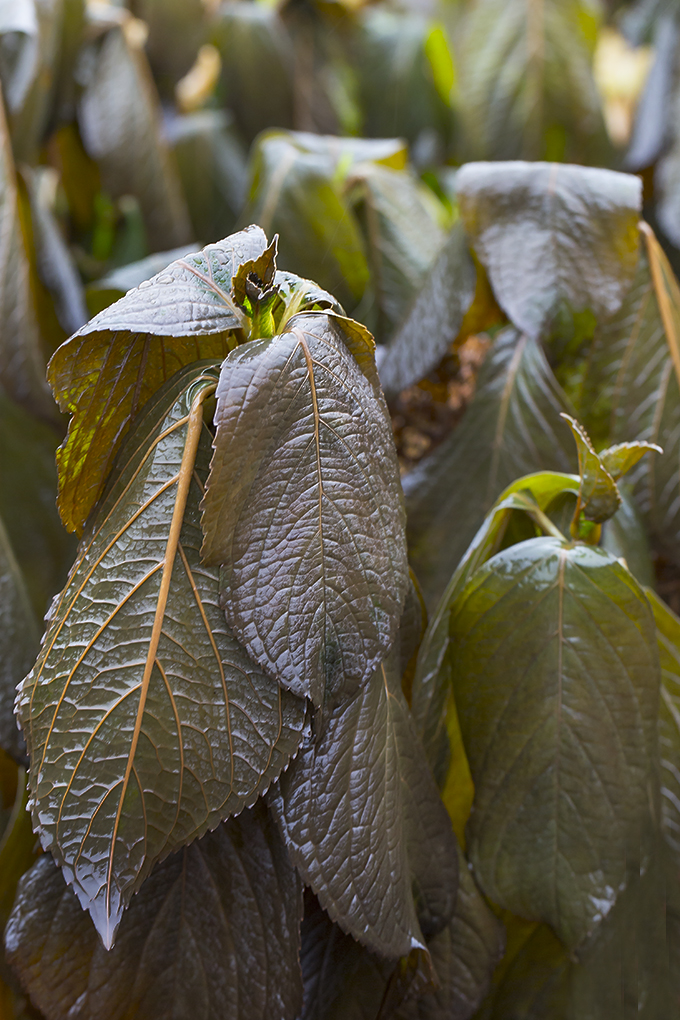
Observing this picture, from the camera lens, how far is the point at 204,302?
0.30m

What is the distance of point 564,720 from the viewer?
1.17 ft

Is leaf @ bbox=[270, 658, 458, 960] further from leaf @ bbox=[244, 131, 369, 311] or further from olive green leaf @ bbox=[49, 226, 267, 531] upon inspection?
leaf @ bbox=[244, 131, 369, 311]

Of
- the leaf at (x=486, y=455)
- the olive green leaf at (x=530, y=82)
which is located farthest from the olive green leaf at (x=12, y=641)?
the olive green leaf at (x=530, y=82)

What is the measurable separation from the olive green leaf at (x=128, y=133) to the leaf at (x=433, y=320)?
30cm

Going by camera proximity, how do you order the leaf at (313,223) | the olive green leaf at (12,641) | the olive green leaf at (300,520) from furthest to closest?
the leaf at (313,223)
the olive green leaf at (12,641)
the olive green leaf at (300,520)

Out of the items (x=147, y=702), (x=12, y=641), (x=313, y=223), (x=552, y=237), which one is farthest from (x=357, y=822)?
(x=313, y=223)

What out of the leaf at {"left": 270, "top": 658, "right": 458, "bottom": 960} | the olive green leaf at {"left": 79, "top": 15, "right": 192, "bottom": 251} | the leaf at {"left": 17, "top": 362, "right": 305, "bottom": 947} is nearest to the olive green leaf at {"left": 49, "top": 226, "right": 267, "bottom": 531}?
the leaf at {"left": 17, "top": 362, "right": 305, "bottom": 947}

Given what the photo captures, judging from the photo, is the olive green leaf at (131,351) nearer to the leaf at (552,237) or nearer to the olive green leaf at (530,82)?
the leaf at (552,237)

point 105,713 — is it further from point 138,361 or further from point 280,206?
point 280,206

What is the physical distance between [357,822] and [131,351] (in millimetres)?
224

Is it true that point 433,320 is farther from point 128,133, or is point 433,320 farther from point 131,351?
point 128,133

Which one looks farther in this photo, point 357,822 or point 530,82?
point 530,82

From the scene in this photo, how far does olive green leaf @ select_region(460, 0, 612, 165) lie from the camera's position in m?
0.67

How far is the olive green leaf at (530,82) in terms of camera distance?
67 centimetres
